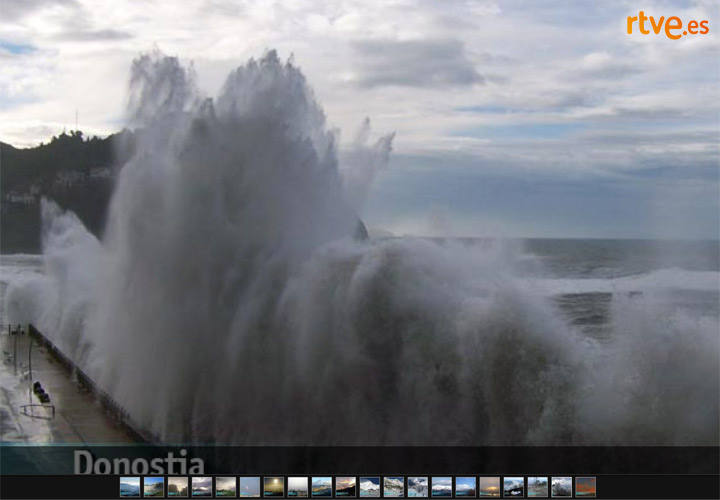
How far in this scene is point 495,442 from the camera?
12484mm

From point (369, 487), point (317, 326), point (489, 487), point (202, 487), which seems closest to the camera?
point (489, 487)

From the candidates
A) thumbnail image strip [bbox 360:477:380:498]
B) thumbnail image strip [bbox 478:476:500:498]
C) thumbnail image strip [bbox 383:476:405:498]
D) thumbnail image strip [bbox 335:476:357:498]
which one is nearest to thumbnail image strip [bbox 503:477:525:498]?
thumbnail image strip [bbox 478:476:500:498]

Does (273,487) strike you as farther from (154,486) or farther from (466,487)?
(466,487)

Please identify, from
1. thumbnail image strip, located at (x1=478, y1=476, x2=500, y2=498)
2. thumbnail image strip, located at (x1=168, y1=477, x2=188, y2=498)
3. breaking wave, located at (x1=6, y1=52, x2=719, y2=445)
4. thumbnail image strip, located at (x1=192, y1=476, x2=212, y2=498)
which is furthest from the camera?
breaking wave, located at (x1=6, y1=52, x2=719, y2=445)

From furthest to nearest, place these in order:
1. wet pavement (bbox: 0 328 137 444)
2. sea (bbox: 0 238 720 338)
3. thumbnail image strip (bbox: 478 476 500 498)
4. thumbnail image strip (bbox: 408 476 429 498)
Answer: sea (bbox: 0 238 720 338)
wet pavement (bbox: 0 328 137 444)
thumbnail image strip (bbox: 408 476 429 498)
thumbnail image strip (bbox: 478 476 500 498)

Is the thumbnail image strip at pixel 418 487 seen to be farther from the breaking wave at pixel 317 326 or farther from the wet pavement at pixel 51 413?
the wet pavement at pixel 51 413

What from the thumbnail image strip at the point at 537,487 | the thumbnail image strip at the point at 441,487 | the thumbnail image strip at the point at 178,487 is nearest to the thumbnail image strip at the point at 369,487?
the thumbnail image strip at the point at 441,487

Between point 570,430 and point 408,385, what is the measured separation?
2.57 meters

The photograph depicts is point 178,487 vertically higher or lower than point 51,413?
higher

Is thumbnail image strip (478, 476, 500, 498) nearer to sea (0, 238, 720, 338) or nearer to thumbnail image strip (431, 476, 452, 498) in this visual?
thumbnail image strip (431, 476, 452, 498)

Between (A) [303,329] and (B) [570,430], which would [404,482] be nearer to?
(B) [570,430]

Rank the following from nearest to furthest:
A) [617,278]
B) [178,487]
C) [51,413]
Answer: [178,487]
[51,413]
[617,278]

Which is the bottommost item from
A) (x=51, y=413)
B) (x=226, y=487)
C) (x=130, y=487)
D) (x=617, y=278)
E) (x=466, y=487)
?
(x=617, y=278)

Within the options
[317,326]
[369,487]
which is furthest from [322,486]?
[317,326]
